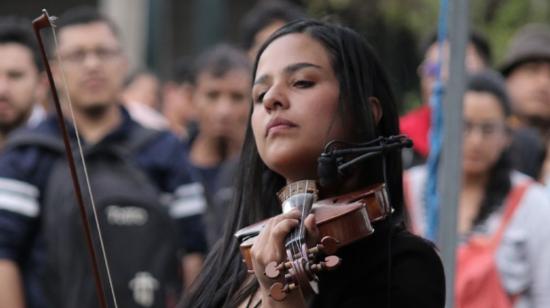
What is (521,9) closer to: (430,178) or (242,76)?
(242,76)

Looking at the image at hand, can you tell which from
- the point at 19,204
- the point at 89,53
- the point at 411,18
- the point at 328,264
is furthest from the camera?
the point at 411,18

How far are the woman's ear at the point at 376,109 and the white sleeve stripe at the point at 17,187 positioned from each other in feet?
8.91

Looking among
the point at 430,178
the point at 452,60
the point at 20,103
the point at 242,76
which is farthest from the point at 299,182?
the point at 242,76

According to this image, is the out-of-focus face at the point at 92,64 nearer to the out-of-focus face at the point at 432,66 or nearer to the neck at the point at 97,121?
the neck at the point at 97,121

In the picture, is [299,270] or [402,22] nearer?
[299,270]

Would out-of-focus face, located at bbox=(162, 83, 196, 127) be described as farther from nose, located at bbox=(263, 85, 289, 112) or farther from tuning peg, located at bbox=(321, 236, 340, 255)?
tuning peg, located at bbox=(321, 236, 340, 255)

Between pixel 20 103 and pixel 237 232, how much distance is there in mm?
3673

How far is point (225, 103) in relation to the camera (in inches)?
319

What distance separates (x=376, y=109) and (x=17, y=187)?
2.73 meters

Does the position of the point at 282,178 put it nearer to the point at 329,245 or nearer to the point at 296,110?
the point at 296,110

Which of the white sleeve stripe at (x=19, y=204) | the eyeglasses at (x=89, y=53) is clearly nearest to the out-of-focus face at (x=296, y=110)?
the white sleeve stripe at (x=19, y=204)

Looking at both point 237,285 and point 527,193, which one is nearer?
point 237,285

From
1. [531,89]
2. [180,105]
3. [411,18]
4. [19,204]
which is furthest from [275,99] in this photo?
[411,18]

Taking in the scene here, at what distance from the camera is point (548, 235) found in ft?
20.4
